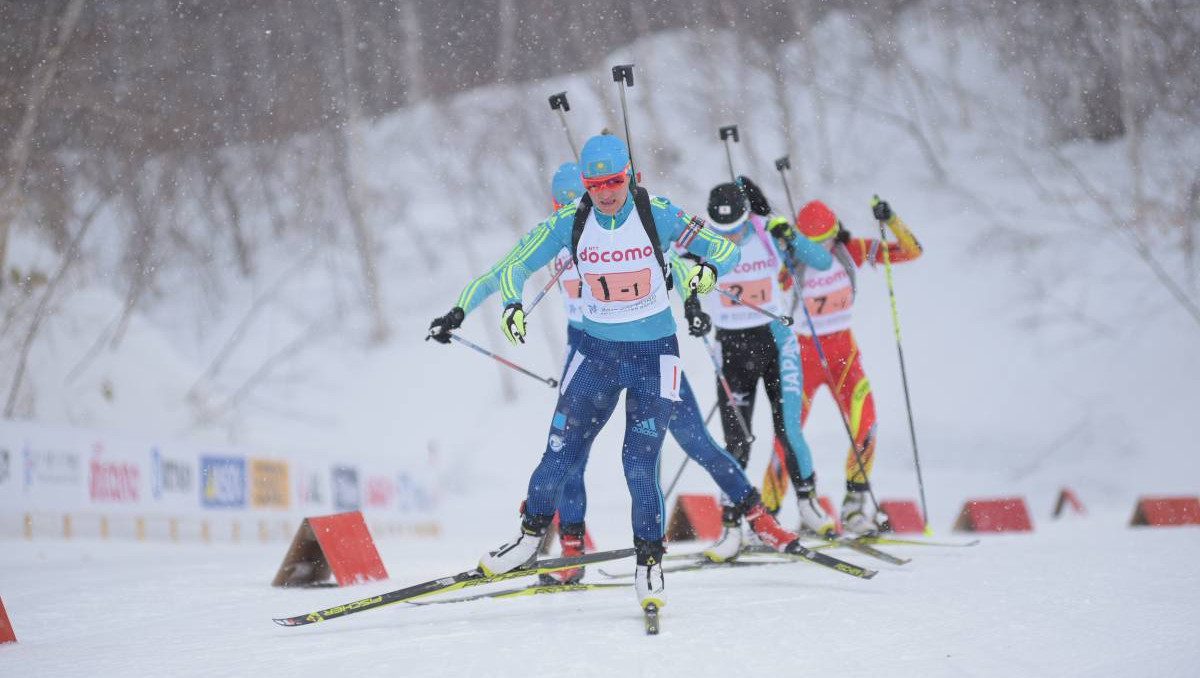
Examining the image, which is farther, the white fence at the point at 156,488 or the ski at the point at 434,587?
the white fence at the point at 156,488

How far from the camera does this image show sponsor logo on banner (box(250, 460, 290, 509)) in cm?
1207

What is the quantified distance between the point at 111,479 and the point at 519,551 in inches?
259

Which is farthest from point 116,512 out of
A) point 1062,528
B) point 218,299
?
point 218,299

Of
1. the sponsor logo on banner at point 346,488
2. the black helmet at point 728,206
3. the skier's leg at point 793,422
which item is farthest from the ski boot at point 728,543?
the sponsor logo on banner at point 346,488

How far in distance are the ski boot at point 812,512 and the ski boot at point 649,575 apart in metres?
2.40

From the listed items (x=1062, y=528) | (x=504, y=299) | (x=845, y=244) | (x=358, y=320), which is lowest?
(x=1062, y=528)

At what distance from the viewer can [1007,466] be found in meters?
17.2

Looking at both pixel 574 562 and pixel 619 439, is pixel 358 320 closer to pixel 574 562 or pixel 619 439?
pixel 619 439

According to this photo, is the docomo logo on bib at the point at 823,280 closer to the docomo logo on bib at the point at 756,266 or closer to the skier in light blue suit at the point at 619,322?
the docomo logo on bib at the point at 756,266

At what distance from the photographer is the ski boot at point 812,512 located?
21.8 ft

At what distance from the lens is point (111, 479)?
32.3ft

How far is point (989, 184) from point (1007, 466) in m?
10.1

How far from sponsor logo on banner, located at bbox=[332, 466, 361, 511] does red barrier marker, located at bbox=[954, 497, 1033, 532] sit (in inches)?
305

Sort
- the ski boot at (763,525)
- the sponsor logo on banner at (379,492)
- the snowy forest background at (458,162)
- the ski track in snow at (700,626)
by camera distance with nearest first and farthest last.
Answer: the ski track in snow at (700,626) → the ski boot at (763,525) → the sponsor logo on banner at (379,492) → the snowy forest background at (458,162)
